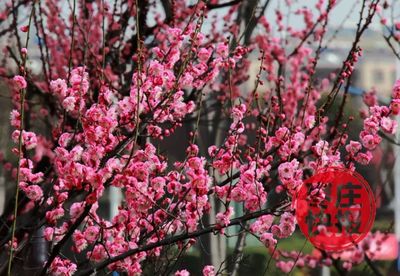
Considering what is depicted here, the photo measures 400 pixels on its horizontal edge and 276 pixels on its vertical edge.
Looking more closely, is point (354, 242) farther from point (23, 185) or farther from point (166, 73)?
point (23, 185)

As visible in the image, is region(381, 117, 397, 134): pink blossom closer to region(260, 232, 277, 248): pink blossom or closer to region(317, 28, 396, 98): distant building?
region(260, 232, 277, 248): pink blossom

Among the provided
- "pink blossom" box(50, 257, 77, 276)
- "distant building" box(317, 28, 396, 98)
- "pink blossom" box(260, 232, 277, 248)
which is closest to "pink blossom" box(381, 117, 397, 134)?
"pink blossom" box(260, 232, 277, 248)

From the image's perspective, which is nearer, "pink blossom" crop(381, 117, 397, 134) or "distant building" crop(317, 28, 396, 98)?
"pink blossom" crop(381, 117, 397, 134)

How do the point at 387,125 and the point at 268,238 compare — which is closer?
the point at 268,238

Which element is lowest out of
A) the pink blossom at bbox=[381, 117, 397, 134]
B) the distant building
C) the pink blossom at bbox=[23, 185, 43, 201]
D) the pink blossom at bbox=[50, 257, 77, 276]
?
the pink blossom at bbox=[50, 257, 77, 276]

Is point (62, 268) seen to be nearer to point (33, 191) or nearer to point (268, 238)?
point (33, 191)

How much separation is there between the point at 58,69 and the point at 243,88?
1849mm

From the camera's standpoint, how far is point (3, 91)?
1218 cm

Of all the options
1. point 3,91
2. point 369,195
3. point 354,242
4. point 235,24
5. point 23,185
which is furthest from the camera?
point 3,91

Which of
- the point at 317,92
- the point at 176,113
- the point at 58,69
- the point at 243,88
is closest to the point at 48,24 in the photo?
the point at 58,69

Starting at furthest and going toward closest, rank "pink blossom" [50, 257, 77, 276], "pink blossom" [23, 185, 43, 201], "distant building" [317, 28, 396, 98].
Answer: "distant building" [317, 28, 396, 98], "pink blossom" [50, 257, 77, 276], "pink blossom" [23, 185, 43, 201]

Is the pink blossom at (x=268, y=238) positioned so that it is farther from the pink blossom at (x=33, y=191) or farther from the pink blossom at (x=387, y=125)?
the pink blossom at (x=33, y=191)

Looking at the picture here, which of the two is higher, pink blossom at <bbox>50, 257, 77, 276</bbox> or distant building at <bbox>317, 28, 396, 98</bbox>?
distant building at <bbox>317, 28, 396, 98</bbox>

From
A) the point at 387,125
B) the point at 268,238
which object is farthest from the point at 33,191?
the point at 387,125
